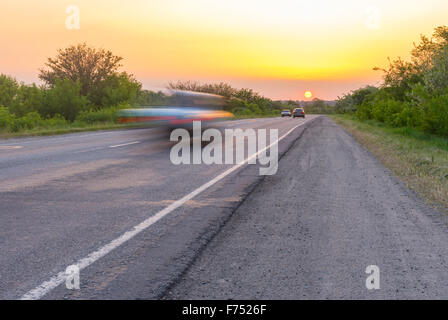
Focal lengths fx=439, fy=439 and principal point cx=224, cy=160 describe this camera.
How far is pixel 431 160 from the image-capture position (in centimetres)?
1118

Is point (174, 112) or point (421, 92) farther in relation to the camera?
point (421, 92)

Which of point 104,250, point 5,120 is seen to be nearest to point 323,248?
point 104,250

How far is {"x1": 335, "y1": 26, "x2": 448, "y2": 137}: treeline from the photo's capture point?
18.4m

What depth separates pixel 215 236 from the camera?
4738 millimetres

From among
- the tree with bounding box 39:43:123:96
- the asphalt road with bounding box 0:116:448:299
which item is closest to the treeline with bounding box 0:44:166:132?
the tree with bounding box 39:43:123:96

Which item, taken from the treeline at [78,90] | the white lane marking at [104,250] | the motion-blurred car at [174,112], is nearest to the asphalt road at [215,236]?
the white lane marking at [104,250]

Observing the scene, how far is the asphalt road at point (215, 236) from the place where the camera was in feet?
11.2

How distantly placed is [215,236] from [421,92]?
17967 millimetres

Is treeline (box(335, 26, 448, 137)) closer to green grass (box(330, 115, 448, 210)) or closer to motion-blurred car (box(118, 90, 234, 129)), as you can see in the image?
green grass (box(330, 115, 448, 210))

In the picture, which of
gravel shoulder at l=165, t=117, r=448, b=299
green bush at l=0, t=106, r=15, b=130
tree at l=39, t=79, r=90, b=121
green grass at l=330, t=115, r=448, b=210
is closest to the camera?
gravel shoulder at l=165, t=117, r=448, b=299

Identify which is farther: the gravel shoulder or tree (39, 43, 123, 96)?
tree (39, 43, 123, 96)

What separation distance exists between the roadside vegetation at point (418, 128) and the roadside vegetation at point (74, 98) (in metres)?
7.38

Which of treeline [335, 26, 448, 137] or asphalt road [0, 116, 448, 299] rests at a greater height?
treeline [335, 26, 448, 137]

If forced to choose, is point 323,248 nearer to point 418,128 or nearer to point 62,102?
point 418,128
